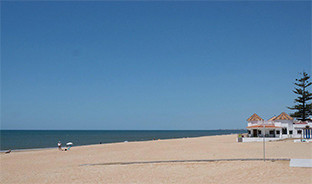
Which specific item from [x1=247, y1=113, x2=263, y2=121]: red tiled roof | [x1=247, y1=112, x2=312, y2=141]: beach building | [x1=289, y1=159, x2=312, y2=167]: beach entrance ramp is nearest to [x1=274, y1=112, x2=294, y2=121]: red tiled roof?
[x1=247, y1=112, x2=312, y2=141]: beach building

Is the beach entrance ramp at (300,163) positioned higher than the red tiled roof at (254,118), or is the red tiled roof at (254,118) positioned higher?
the red tiled roof at (254,118)

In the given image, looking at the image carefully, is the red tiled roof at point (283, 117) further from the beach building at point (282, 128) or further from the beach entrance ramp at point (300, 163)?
the beach entrance ramp at point (300, 163)

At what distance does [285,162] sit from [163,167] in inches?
255

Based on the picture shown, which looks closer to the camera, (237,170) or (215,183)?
(215,183)

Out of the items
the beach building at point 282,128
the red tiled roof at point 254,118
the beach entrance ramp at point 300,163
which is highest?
the red tiled roof at point 254,118

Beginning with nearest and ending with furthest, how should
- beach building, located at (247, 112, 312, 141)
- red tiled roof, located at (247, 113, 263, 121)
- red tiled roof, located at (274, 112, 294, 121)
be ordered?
beach building, located at (247, 112, 312, 141)
red tiled roof, located at (274, 112, 294, 121)
red tiled roof, located at (247, 113, 263, 121)

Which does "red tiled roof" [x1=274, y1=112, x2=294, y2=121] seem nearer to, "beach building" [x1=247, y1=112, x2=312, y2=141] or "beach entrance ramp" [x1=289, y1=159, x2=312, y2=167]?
"beach building" [x1=247, y1=112, x2=312, y2=141]

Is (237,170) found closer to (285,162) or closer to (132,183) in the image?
(285,162)

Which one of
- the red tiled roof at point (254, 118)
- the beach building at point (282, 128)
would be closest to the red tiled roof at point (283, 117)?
the beach building at point (282, 128)

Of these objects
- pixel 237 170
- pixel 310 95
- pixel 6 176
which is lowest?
pixel 6 176

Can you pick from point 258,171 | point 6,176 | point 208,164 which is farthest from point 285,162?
point 6,176

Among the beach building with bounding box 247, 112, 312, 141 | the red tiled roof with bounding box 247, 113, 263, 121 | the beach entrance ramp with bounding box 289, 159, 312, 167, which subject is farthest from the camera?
the red tiled roof with bounding box 247, 113, 263, 121

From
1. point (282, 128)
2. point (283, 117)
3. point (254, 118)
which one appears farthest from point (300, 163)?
point (254, 118)

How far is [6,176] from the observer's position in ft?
50.6
